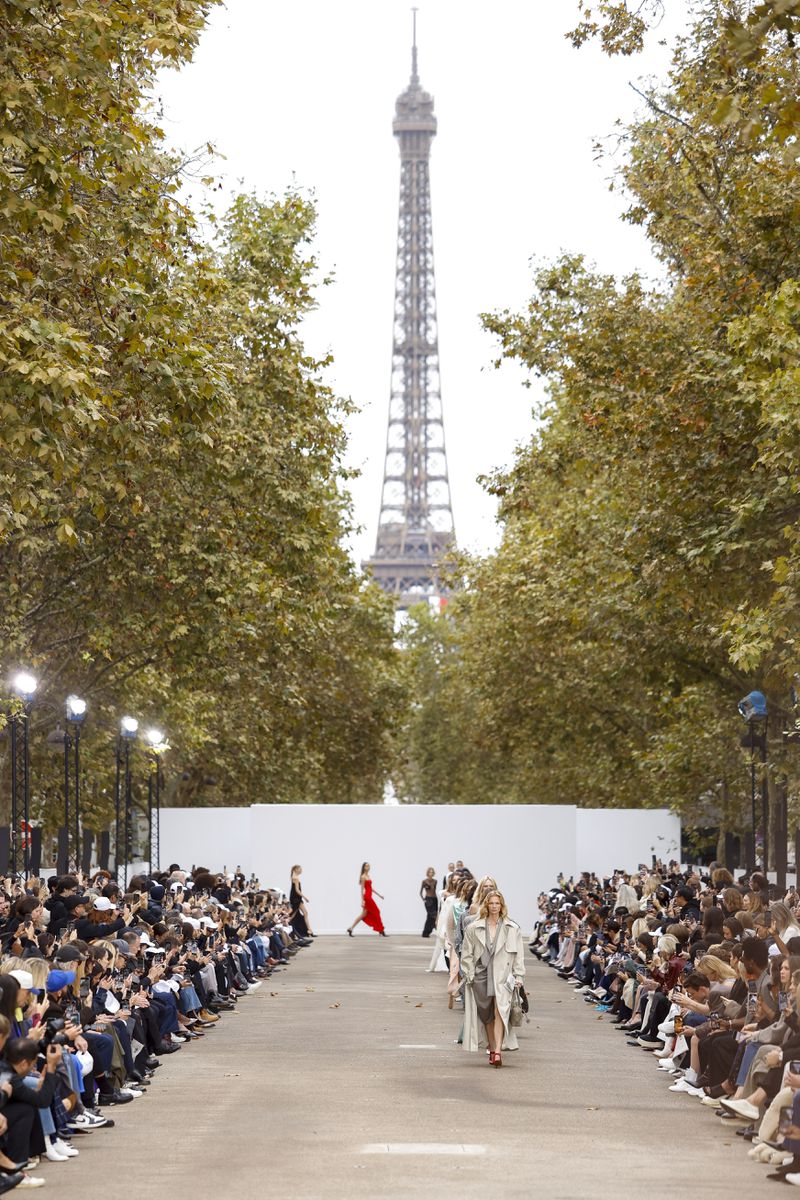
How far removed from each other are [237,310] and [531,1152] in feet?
56.9

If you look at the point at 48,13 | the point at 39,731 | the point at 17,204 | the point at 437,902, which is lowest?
the point at 437,902

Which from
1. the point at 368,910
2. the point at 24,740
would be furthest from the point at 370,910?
the point at 24,740

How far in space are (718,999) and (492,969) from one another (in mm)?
2399

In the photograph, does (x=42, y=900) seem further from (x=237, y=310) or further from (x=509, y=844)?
(x=509, y=844)

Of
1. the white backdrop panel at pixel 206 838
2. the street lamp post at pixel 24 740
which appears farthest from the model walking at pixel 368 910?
the street lamp post at pixel 24 740

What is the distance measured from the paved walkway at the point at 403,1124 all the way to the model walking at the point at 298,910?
1300 centimetres

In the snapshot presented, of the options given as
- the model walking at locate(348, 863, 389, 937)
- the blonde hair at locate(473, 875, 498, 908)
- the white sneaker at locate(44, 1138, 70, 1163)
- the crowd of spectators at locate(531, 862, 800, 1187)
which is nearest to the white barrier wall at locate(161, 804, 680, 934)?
the model walking at locate(348, 863, 389, 937)

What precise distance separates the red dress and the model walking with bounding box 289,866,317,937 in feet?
4.36

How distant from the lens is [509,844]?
38250mm

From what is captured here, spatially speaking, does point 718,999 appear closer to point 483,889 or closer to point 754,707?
point 483,889

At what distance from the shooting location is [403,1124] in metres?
12.4

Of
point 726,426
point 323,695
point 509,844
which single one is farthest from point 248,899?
point 323,695

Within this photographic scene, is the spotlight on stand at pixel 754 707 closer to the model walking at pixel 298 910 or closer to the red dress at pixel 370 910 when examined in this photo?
the model walking at pixel 298 910

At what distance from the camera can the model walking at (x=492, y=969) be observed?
16078 millimetres
